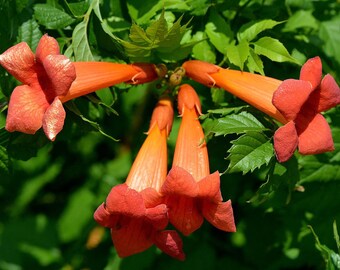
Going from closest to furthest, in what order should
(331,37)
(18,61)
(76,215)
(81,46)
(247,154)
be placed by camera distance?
1. (18,61)
2. (247,154)
3. (81,46)
4. (331,37)
5. (76,215)

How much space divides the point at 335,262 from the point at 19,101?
1.72 m

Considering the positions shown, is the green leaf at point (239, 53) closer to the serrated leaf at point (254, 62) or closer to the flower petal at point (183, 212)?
the serrated leaf at point (254, 62)

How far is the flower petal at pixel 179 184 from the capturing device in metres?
2.99

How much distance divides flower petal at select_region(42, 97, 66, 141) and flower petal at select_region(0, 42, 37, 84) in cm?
26

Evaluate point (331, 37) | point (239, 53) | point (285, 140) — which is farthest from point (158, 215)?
point (331, 37)

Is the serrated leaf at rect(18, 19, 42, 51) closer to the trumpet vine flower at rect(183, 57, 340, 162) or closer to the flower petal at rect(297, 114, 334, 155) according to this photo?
the trumpet vine flower at rect(183, 57, 340, 162)

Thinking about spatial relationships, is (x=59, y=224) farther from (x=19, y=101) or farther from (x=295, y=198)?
(x=19, y=101)

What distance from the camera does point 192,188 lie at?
3016 millimetres

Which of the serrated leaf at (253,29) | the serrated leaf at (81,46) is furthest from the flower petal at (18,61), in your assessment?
the serrated leaf at (253,29)

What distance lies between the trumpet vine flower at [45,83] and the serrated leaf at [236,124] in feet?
1.99

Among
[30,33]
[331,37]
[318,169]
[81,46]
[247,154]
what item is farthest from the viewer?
[331,37]

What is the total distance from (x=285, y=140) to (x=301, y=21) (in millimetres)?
1312

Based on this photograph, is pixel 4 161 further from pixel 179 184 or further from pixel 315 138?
pixel 315 138

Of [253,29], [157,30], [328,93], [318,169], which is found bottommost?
[318,169]
